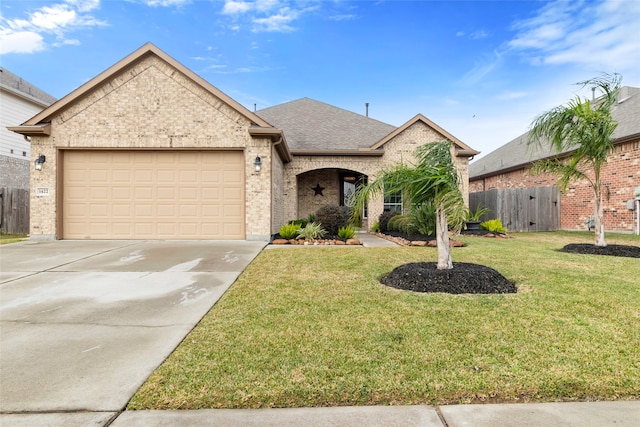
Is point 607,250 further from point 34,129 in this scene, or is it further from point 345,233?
point 34,129

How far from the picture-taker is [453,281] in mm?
4684

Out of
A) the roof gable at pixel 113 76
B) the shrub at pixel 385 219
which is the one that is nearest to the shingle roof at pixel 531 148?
the shrub at pixel 385 219

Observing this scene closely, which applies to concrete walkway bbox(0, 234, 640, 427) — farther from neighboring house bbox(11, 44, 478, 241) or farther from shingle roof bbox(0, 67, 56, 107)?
shingle roof bbox(0, 67, 56, 107)

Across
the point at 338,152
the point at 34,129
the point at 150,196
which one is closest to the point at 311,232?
the point at 338,152

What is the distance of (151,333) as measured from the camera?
10.4 feet

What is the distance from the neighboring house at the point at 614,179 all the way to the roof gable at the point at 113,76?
39.9ft

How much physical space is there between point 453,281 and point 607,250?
6.37 metres

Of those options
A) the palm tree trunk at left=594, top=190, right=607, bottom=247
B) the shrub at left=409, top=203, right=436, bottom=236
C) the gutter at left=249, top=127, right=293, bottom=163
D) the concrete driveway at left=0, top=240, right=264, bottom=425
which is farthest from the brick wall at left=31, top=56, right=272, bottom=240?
the palm tree trunk at left=594, top=190, right=607, bottom=247

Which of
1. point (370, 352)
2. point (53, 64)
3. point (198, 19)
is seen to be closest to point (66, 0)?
point (198, 19)

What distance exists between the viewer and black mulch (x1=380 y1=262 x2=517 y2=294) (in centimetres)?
457

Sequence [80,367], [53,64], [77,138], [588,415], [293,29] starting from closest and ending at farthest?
[588,415] < [80,367] < [77,138] < [293,29] < [53,64]

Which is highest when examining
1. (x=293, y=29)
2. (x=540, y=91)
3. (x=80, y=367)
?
(x=293, y=29)

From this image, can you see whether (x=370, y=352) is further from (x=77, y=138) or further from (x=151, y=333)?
(x=77, y=138)

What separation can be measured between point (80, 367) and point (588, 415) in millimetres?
3608
